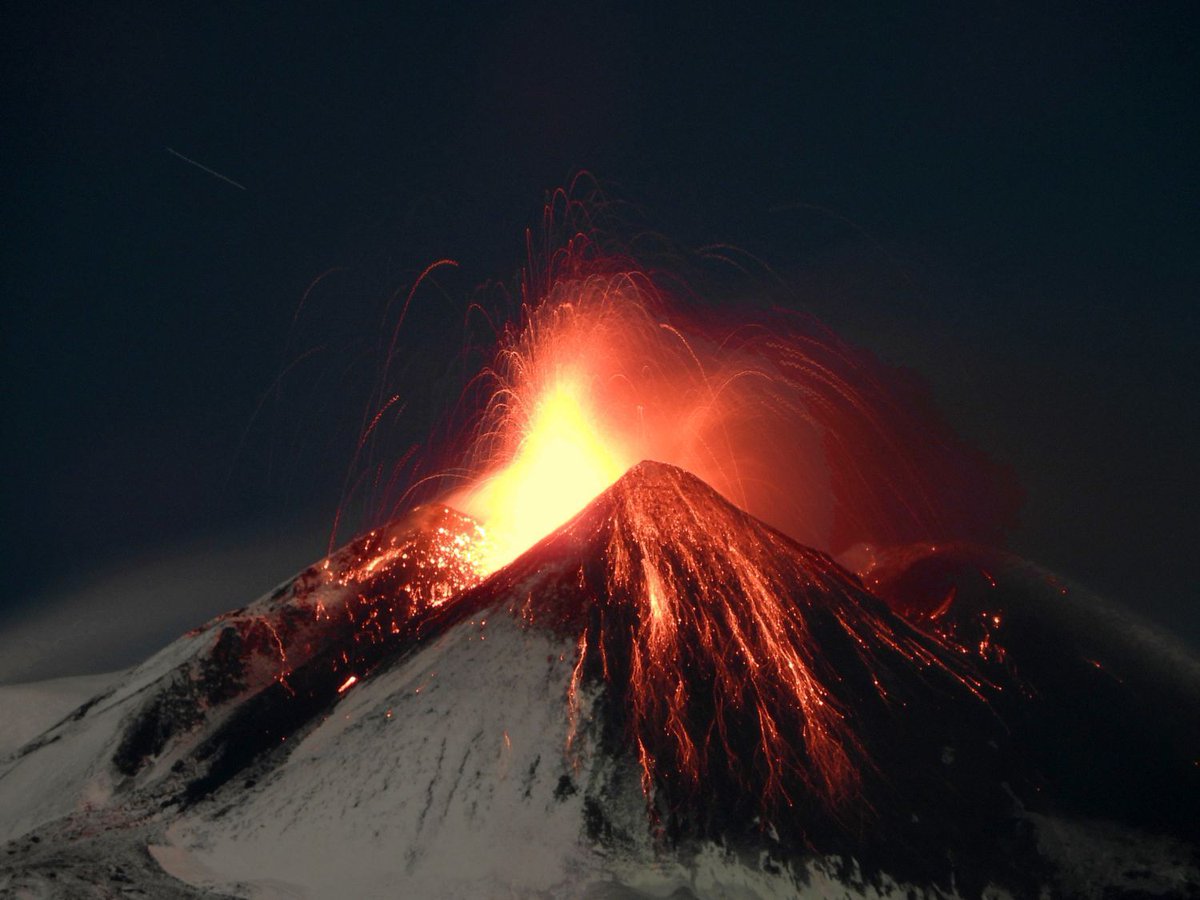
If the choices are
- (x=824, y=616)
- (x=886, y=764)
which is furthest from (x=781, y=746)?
(x=824, y=616)

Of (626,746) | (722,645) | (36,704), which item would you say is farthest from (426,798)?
(36,704)

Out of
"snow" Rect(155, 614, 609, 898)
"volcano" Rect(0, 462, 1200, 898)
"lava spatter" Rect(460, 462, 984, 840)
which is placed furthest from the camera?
"lava spatter" Rect(460, 462, 984, 840)

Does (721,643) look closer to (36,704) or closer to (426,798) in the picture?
(426,798)

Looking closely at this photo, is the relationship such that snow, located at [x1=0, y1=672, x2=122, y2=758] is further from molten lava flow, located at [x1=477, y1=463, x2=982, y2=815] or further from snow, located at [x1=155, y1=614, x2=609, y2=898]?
molten lava flow, located at [x1=477, y1=463, x2=982, y2=815]

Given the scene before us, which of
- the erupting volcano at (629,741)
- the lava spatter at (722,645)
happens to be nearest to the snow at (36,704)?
the erupting volcano at (629,741)

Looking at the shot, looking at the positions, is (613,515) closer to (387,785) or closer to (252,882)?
(387,785)

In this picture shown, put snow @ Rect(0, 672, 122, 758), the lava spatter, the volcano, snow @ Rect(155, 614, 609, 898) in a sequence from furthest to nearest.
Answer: snow @ Rect(0, 672, 122, 758) < the lava spatter < the volcano < snow @ Rect(155, 614, 609, 898)

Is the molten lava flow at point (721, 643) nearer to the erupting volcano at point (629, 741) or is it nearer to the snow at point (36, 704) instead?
the erupting volcano at point (629, 741)

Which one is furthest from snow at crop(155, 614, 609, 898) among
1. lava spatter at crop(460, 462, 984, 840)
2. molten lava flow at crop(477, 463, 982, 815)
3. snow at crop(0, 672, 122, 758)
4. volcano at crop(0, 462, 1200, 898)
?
snow at crop(0, 672, 122, 758)
